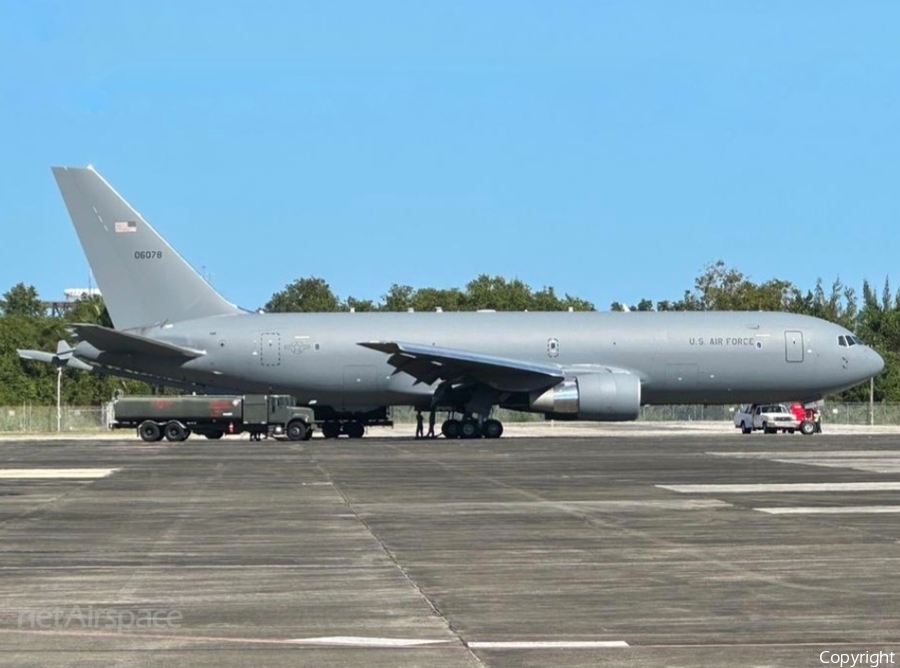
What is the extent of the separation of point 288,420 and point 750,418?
2136 cm

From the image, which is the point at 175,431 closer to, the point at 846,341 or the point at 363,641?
the point at 846,341

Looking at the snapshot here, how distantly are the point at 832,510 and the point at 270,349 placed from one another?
3388 centimetres

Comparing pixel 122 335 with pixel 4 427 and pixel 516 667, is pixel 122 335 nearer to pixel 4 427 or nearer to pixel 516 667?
pixel 4 427

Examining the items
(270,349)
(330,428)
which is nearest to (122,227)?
(270,349)

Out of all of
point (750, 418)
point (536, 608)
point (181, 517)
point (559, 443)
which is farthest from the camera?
point (750, 418)

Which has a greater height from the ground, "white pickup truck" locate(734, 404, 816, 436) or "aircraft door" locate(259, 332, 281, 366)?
"aircraft door" locate(259, 332, 281, 366)

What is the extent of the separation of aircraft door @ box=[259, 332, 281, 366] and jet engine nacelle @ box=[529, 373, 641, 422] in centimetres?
939

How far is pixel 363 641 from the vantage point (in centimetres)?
993

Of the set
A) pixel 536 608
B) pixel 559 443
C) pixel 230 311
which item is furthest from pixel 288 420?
pixel 536 608

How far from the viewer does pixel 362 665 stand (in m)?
9.10

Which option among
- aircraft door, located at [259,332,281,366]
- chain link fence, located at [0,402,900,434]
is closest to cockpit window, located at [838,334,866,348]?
aircraft door, located at [259,332,281,366]

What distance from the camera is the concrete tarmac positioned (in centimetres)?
973

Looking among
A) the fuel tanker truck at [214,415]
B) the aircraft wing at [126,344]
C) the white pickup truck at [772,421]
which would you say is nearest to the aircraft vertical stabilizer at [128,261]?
the aircraft wing at [126,344]

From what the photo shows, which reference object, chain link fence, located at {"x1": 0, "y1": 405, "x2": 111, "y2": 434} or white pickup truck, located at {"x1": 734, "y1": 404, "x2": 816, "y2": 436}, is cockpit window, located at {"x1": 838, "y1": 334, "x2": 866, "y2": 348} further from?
chain link fence, located at {"x1": 0, "y1": 405, "x2": 111, "y2": 434}
